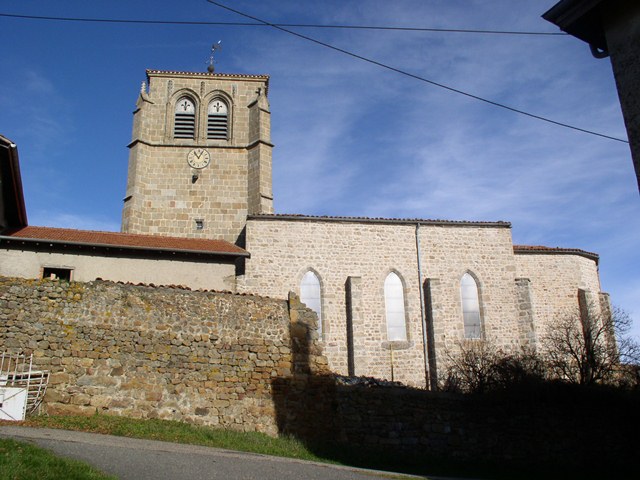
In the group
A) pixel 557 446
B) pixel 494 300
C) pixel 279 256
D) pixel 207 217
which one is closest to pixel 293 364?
pixel 557 446

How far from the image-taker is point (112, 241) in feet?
59.0

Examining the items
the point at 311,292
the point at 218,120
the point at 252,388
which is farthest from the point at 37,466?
the point at 218,120

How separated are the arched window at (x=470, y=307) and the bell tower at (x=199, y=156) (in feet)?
30.3

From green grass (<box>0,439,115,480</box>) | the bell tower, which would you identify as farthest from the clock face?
green grass (<box>0,439,115,480</box>)

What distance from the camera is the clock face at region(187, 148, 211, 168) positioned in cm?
2791

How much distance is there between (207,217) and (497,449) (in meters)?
16.8

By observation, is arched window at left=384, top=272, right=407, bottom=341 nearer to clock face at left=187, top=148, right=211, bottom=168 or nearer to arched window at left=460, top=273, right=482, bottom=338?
arched window at left=460, top=273, right=482, bottom=338

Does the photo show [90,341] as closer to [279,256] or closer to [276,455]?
[276,455]

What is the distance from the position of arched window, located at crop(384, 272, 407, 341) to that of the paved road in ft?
37.2

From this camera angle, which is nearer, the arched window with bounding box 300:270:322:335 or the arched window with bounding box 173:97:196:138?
the arched window with bounding box 300:270:322:335

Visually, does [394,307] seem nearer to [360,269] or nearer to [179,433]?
[360,269]

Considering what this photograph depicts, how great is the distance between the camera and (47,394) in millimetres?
11586

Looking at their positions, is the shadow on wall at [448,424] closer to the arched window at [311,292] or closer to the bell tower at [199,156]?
the arched window at [311,292]

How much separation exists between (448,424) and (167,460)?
23.8 feet
